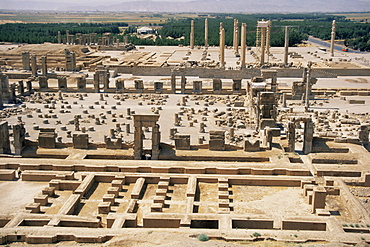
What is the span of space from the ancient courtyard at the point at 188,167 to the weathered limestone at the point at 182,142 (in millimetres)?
52

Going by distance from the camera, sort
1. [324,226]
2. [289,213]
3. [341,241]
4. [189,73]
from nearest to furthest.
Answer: [341,241] → [324,226] → [289,213] → [189,73]

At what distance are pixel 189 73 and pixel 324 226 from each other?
3982 cm

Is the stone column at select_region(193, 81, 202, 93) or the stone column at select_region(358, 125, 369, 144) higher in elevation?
the stone column at select_region(193, 81, 202, 93)

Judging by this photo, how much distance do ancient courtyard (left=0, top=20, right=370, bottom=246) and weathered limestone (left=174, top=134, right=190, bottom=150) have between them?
52mm

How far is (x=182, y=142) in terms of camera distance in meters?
24.8

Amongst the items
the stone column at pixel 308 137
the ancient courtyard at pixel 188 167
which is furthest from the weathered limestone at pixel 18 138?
the stone column at pixel 308 137

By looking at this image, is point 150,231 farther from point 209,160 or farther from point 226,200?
point 209,160

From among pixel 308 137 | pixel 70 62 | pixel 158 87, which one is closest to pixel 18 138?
pixel 308 137

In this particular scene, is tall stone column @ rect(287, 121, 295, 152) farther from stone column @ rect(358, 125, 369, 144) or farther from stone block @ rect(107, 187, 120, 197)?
stone block @ rect(107, 187, 120, 197)

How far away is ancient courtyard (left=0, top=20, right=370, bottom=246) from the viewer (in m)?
16.4

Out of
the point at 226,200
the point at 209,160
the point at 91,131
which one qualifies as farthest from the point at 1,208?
the point at 91,131

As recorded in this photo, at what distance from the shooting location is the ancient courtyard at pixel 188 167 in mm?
16375

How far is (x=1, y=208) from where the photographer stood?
18.1 m

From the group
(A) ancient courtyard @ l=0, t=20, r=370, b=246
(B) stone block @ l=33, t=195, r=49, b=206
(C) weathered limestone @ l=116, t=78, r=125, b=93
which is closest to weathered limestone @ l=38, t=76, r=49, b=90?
(A) ancient courtyard @ l=0, t=20, r=370, b=246
